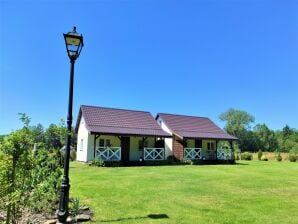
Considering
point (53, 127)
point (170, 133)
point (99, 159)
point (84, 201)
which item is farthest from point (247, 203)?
point (170, 133)

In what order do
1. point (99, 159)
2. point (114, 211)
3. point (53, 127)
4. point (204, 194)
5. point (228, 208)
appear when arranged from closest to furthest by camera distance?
point (53, 127) → point (114, 211) → point (228, 208) → point (204, 194) → point (99, 159)

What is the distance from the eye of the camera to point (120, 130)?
23062 mm

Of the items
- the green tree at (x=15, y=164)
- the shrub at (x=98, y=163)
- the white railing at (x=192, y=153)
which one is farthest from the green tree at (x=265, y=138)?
the green tree at (x=15, y=164)

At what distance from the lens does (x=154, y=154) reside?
2441 centimetres

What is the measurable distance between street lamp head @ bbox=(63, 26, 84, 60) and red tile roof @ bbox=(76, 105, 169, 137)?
587 inches

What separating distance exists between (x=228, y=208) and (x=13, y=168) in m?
5.18

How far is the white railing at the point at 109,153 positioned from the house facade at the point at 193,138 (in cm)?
581

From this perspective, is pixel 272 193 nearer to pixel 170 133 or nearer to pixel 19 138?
pixel 19 138

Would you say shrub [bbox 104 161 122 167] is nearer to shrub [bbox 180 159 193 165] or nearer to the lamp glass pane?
shrub [bbox 180 159 193 165]

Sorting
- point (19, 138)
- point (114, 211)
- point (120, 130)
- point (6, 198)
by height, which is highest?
point (120, 130)

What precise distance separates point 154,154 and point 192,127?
6.16 metres

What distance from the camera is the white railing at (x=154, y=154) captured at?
24062 mm

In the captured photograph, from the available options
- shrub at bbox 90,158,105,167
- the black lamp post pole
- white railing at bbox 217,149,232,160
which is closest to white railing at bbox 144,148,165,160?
shrub at bbox 90,158,105,167

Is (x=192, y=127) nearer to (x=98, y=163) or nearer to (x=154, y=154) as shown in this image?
(x=154, y=154)
